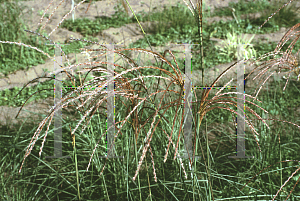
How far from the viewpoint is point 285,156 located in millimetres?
2438

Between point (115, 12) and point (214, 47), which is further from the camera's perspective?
point (115, 12)

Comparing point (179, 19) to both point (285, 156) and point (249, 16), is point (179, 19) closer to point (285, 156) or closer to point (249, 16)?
point (249, 16)

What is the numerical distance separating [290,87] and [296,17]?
3.56 meters

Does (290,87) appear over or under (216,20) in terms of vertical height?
under

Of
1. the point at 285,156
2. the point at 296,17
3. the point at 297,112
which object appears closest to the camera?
the point at 285,156

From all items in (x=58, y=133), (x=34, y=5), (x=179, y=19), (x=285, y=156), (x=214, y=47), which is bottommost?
(x=285, y=156)

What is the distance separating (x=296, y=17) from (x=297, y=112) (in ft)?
13.6

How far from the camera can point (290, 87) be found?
366 cm

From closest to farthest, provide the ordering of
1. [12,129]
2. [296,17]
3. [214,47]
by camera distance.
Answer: [12,129] < [214,47] < [296,17]

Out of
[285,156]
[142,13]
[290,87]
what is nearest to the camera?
[285,156]

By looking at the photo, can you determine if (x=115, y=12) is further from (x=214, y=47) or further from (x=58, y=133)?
(x=58, y=133)

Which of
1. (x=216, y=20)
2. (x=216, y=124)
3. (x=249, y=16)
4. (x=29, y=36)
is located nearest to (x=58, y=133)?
(x=216, y=124)

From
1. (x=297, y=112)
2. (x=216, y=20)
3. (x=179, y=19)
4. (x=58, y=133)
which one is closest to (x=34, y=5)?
(x=179, y=19)

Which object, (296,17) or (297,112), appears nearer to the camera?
(297,112)
